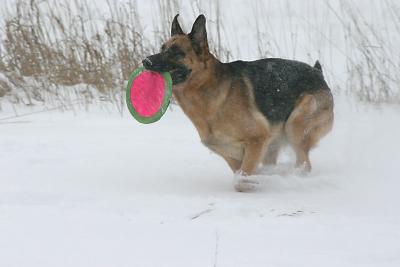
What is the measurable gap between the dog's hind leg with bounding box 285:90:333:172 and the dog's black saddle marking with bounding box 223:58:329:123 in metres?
0.05

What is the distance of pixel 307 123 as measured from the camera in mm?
4508

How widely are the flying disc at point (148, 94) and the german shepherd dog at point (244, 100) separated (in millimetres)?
93

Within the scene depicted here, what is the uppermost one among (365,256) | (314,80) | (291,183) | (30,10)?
(30,10)

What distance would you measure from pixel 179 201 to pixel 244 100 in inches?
41.5

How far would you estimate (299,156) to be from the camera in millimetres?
4543

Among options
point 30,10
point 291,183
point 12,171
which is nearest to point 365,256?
point 291,183

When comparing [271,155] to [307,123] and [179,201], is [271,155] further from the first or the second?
[179,201]

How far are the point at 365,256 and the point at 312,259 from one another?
0.74 feet

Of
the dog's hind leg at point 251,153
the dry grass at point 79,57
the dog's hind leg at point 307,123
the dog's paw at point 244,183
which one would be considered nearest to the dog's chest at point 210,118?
the dog's hind leg at point 251,153

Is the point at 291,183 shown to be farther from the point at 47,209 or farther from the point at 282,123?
the point at 47,209

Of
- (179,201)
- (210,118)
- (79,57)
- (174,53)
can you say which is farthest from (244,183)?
(79,57)

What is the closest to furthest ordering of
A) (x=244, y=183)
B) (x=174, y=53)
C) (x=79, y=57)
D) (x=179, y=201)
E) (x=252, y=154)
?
(x=179, y=201) → (x=174, y=53) → (x=244, y=183) → (x=252, y=154) → (x=79, y=57)

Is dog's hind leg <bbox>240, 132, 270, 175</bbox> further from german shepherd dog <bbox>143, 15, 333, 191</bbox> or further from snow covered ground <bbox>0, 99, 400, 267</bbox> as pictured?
snow covered ground <bbox>0, 99, 400, 267</bbox>

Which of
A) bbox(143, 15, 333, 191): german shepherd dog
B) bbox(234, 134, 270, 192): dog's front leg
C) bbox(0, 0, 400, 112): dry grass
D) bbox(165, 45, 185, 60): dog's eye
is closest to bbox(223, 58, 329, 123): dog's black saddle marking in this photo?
bbox(143, 15, 333, 191): german shepherd dog
